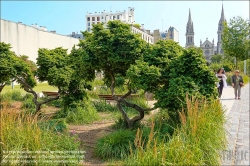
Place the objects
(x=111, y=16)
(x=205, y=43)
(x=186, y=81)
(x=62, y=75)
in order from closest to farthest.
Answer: (x=186, y=81) → (x=62, y=75) → (x=111, y=16) → (x=205, y=43)

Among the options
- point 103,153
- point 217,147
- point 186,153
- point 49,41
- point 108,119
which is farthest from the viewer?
point 49,41

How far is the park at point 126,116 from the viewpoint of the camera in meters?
3.12

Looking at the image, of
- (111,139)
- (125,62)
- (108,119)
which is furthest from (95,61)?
(108,119)

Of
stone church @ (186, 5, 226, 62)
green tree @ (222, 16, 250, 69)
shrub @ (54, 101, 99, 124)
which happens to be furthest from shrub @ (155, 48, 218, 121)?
stone church @ (186, 5, 226, 62)

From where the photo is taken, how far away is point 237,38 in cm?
2136

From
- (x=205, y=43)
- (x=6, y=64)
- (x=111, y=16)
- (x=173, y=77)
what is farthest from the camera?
(x=205, y=43)

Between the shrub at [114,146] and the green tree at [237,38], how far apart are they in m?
20.2

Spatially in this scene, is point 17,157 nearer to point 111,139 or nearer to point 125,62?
point 111,139

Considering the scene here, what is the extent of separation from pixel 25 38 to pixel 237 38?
25.1 meters

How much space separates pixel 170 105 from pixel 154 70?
732mm

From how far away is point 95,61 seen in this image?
16.8ft

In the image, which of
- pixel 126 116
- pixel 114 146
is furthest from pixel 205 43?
pixel 114 146

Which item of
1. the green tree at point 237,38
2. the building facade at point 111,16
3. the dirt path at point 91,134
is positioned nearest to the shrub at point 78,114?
the dirt path at point 91,134

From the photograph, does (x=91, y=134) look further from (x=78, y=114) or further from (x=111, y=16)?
(x=111, y=16)
